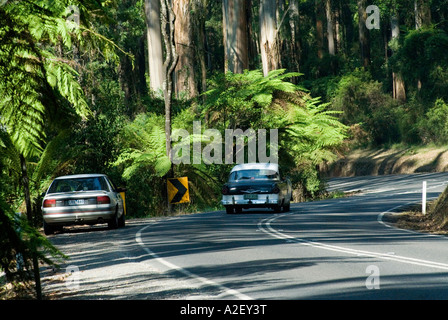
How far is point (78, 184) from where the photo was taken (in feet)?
66.1

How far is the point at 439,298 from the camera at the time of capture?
842cm

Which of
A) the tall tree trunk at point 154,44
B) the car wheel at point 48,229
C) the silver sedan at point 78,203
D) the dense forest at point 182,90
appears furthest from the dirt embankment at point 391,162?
the car wheel at point 48,229

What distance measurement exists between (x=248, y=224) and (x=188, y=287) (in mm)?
10760

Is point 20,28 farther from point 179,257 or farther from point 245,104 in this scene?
point 245,104

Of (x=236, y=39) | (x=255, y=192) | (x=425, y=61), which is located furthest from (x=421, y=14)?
(x=255, y=192)

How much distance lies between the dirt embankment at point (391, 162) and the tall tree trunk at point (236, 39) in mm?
20889

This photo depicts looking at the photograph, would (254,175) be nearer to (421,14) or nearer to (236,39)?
(236,39)

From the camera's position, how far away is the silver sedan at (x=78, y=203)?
19031 millimetres

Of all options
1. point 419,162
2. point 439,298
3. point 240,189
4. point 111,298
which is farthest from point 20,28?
point 419,162

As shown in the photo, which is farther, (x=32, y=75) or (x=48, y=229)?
(x=48, y=229)

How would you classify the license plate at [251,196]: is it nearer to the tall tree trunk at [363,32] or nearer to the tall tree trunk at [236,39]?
the tall tree trunk at [236,39]

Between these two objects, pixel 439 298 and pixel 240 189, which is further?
pixel 240 189

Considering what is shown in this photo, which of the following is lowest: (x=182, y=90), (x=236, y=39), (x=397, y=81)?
(x=182, y=90)

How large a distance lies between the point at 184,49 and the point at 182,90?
213 centimetres
